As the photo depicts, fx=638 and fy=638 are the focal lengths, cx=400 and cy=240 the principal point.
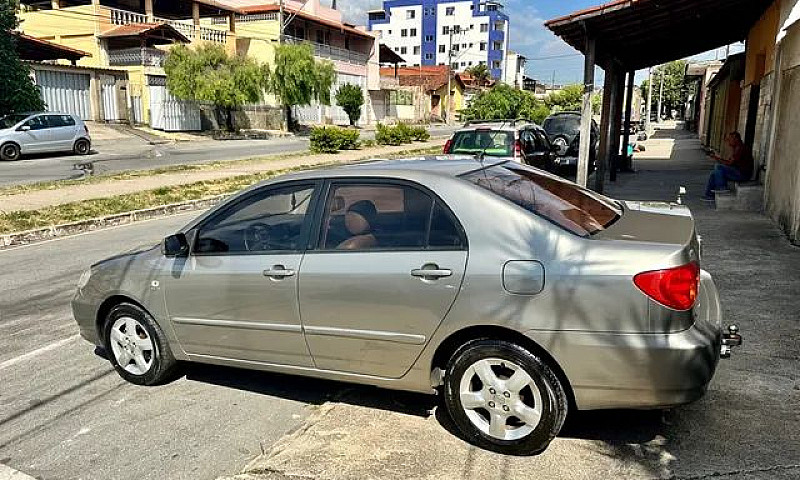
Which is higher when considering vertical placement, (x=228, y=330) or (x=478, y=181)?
(x=478, y=181)

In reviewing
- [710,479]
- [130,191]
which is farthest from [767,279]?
[130,191]

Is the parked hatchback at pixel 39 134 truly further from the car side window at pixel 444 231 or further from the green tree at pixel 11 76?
the car side window at pixel 444 231

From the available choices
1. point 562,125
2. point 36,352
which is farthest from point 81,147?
point 36,352

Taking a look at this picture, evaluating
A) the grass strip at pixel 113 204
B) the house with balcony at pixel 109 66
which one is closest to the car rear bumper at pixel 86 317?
the grass strip at pixel 113 204

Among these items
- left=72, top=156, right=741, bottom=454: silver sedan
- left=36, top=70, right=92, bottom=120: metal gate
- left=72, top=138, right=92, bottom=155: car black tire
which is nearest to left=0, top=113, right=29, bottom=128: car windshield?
left=72, top=138, right=92, bottom=155: car black tire

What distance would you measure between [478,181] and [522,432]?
1.45 m

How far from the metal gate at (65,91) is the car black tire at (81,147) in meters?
6.57

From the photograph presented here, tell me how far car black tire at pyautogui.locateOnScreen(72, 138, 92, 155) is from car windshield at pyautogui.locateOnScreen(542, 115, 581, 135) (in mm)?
17688

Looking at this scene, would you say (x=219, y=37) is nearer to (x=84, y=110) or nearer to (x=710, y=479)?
(x=84, y=110)

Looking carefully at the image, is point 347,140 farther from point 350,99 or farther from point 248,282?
point 350,99

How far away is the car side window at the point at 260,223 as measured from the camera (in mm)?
4098

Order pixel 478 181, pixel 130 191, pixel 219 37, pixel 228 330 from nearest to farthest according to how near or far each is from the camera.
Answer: pixel 478 181 < pixel 228 330 < pixel 130 191 < pixel 219 37

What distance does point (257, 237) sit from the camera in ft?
13.9

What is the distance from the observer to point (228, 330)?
418 centimetres
